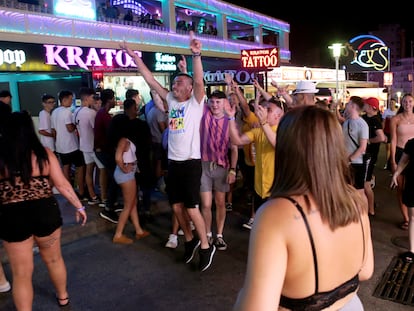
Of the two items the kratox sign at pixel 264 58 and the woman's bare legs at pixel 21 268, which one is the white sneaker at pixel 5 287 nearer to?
the woman's bare legs at pixel 21 268

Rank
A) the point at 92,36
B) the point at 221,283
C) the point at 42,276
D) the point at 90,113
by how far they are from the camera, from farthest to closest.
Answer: the point at 92,36 < the point at 90,113 < the point at 42,276 < the point at 221,283

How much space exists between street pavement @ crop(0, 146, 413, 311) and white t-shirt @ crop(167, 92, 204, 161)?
1.36 m

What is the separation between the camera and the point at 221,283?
171 inches

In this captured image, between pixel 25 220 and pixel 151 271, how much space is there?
184 centimetres

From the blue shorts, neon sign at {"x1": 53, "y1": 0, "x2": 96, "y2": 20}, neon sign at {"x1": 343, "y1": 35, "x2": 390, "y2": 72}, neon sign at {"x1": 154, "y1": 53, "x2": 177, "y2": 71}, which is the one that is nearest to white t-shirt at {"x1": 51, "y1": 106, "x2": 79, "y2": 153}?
the blue shorts

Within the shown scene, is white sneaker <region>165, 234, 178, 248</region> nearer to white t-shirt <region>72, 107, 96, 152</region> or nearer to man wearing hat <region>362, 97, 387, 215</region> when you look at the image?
white t-shirt <region>72, 107, 96, 152</region>

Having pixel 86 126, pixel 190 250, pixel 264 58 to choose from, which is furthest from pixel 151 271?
pixel 264 58

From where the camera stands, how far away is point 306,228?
4.73 ft

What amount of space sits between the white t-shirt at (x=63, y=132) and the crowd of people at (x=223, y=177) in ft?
0.06

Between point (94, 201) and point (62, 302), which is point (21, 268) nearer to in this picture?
point (62, 302)

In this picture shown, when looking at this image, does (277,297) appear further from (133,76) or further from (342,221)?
(133,76)

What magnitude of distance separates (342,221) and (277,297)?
0.39 meters

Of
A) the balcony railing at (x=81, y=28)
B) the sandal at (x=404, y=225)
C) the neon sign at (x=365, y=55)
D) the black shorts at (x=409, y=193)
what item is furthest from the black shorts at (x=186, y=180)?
the neon sign at (x=365, y=55)

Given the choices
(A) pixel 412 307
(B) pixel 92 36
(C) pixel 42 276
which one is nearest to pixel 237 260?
(A) pixel 412 307
